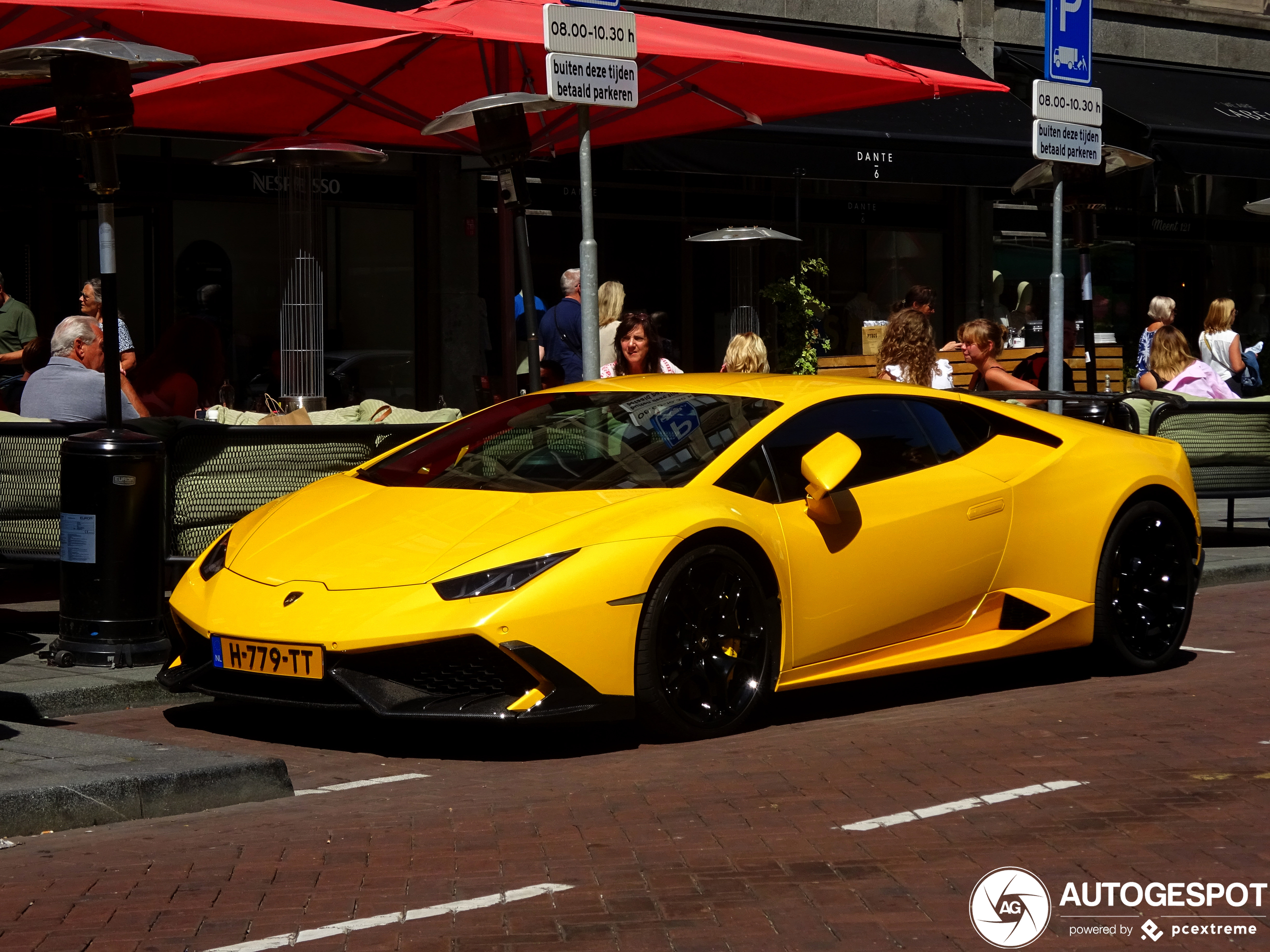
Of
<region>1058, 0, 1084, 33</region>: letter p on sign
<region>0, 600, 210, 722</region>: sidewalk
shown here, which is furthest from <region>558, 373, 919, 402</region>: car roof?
<region>1058, 0, 1084, 33</region>: letter p on sign

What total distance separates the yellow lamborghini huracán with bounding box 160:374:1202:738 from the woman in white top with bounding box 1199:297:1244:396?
809cm

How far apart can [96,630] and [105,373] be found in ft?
3.79

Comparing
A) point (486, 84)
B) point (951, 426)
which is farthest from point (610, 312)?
point (951, 426)

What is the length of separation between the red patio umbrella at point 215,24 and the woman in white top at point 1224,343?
28.2ft

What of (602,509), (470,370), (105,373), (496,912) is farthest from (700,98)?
(496,912)

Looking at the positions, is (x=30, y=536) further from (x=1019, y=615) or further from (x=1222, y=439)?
(x=1222, y=439)

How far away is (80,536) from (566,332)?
6163 millimetres

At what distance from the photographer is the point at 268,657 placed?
655cm

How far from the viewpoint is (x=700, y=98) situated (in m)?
12.9

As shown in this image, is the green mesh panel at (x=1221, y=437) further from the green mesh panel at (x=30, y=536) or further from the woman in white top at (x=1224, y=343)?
the green mesh panel at (x=30, y=536)

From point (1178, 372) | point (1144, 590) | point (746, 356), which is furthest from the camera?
point (1178, 372)

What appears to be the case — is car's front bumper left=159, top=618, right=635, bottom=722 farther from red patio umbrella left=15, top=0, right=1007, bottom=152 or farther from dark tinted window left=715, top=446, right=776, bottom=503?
red patio umbrella left=15, top=0, right=1007, bottom=152

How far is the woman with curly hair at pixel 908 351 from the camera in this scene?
12.6 meters

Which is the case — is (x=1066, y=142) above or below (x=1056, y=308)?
above
